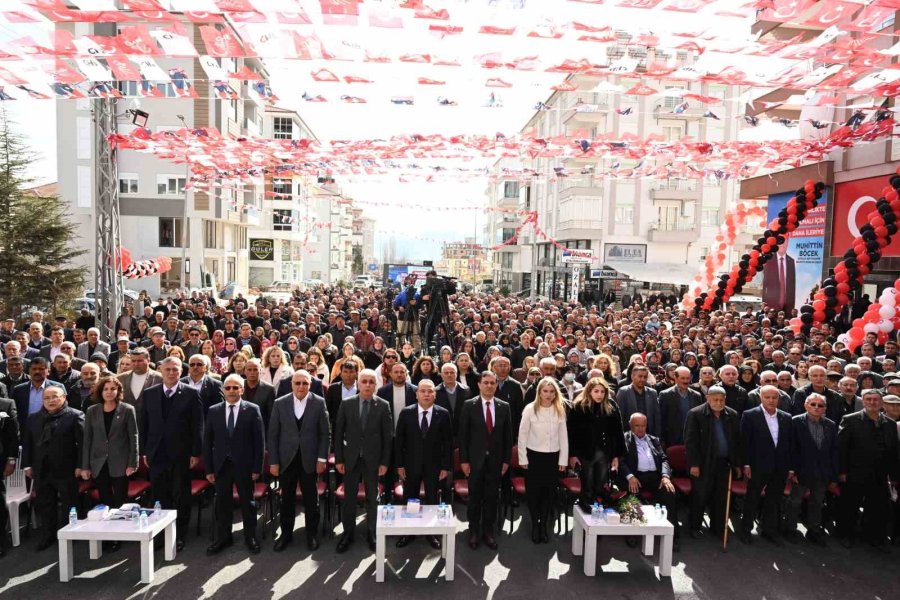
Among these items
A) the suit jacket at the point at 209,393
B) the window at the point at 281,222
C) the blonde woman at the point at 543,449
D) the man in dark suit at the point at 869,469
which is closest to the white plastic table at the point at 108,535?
the suit jacket at the point at 209,393

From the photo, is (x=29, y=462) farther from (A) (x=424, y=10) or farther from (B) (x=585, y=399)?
(A) (x=424, y=10)

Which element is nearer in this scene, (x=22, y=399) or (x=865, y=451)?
(x=865, y=451)

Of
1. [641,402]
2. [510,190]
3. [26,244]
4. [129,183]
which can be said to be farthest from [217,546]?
[510,190]

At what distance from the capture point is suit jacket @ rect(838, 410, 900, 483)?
20.6 feet

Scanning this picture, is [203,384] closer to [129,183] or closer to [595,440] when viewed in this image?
[595,440]

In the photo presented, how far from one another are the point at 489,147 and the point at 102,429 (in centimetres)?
1052

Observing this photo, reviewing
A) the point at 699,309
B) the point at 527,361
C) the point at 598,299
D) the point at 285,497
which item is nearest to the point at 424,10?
the point at 527,361

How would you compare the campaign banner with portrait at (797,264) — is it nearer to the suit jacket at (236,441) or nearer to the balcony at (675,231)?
the balcony at (675,231)

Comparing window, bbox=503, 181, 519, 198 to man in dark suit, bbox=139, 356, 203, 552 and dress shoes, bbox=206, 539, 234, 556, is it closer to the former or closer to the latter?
man in dark suit, bbox=139, 356, 203, 552

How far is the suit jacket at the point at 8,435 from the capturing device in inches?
228

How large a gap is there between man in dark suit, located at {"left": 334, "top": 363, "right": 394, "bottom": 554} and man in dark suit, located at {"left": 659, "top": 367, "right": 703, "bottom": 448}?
3.31 metres

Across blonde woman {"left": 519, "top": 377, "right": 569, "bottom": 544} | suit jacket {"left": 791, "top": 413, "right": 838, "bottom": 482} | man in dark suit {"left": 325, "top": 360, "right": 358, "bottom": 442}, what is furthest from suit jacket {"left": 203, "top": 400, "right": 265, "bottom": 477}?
suit jacket {"left": 791, "top": 413, "right": 838, "bottom": 482}

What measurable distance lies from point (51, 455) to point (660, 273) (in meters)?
26.9

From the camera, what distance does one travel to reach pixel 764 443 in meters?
6.26
